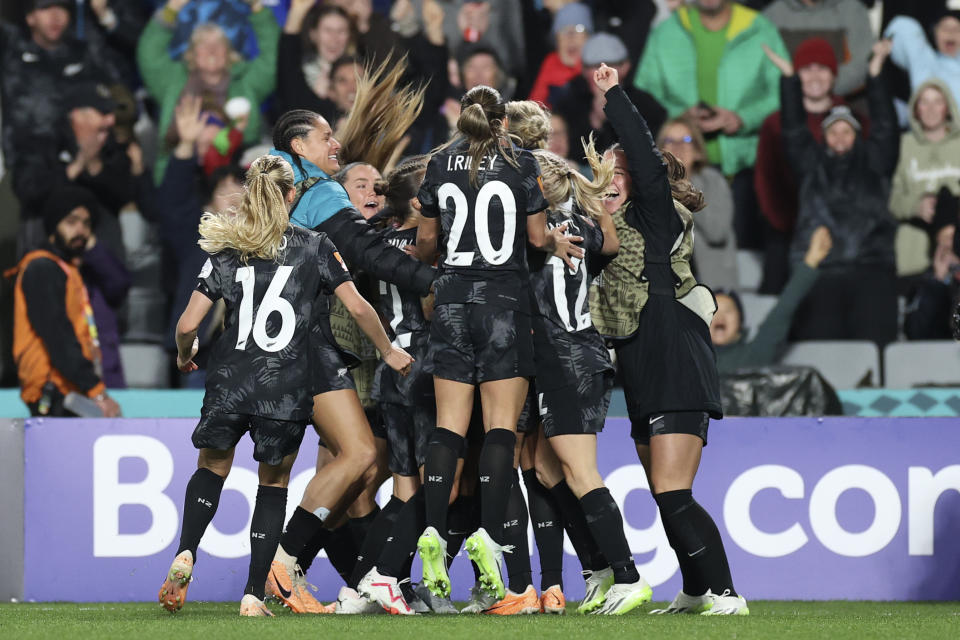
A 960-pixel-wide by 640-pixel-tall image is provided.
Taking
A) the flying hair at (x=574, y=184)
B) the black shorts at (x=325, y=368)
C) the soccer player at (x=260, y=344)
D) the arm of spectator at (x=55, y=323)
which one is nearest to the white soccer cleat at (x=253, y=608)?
the soccer player at (x=260, y=344)

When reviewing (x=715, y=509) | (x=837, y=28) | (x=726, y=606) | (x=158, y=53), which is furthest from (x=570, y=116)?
(x=726, y=606)

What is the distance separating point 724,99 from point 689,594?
16.1ft

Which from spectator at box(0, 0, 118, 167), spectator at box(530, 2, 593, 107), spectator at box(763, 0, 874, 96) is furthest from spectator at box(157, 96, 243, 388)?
spectator at box(763, 0, 874, 96)

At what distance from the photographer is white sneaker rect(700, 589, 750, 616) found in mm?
5289

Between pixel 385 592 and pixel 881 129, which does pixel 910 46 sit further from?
pixel 385 592

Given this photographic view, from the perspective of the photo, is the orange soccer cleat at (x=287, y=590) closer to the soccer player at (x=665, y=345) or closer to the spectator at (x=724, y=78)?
the soccer player at (x=665, y=345)

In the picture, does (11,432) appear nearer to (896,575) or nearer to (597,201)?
(597,201)

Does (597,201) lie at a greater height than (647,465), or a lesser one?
greater

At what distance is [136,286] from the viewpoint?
952 cm

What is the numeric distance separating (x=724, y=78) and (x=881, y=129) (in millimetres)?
1117

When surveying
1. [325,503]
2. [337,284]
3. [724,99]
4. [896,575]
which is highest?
[724,99]

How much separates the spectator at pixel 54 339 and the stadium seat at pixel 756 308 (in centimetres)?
414

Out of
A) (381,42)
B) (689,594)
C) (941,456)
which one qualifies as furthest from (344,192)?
(381,42)

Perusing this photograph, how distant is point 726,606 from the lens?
17.4 ft
